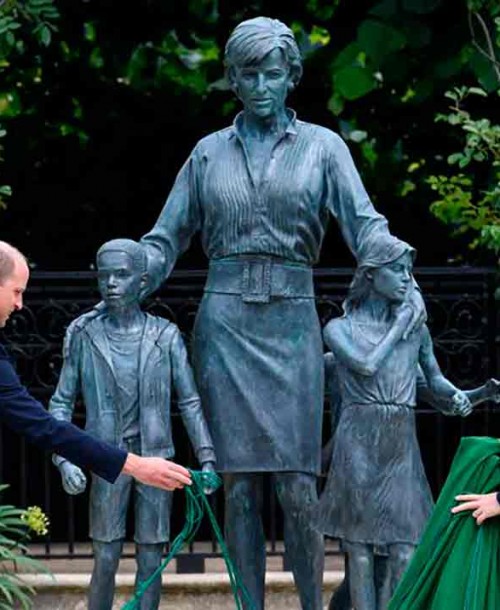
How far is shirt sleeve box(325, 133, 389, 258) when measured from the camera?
9.35m

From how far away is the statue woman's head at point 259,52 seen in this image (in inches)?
363

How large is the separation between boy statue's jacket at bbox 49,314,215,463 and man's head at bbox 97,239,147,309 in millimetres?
138

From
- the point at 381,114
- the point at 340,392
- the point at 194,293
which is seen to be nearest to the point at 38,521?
the point at 194,293

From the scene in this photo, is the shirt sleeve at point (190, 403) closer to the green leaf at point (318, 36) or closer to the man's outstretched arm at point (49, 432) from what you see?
the man's outstretched arm at point (49, 432)

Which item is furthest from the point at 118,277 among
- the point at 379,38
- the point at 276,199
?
the point at 379,38

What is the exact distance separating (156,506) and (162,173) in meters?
4.41

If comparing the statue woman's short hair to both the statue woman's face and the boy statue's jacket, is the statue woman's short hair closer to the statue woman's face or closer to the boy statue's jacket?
the statue woman's face

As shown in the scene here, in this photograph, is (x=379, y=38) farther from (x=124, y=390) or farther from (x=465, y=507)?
(x=465, y=507)

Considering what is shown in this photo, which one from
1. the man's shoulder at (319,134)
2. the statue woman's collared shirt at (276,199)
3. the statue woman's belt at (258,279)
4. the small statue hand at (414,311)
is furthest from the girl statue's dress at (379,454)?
the man's shoulder at (319,134)

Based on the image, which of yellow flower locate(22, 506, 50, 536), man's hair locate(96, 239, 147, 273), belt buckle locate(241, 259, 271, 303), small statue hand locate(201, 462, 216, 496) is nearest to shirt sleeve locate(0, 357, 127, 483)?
small statue hand locate(201, 462, 216, 496)

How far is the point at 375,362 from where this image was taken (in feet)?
29.9

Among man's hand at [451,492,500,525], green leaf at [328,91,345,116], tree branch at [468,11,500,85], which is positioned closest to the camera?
man's hand at [451,492,500,525]

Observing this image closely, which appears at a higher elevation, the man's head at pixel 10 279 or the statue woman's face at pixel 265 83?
the statue woman's face at pixel 265 83

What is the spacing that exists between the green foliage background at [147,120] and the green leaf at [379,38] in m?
0.51
